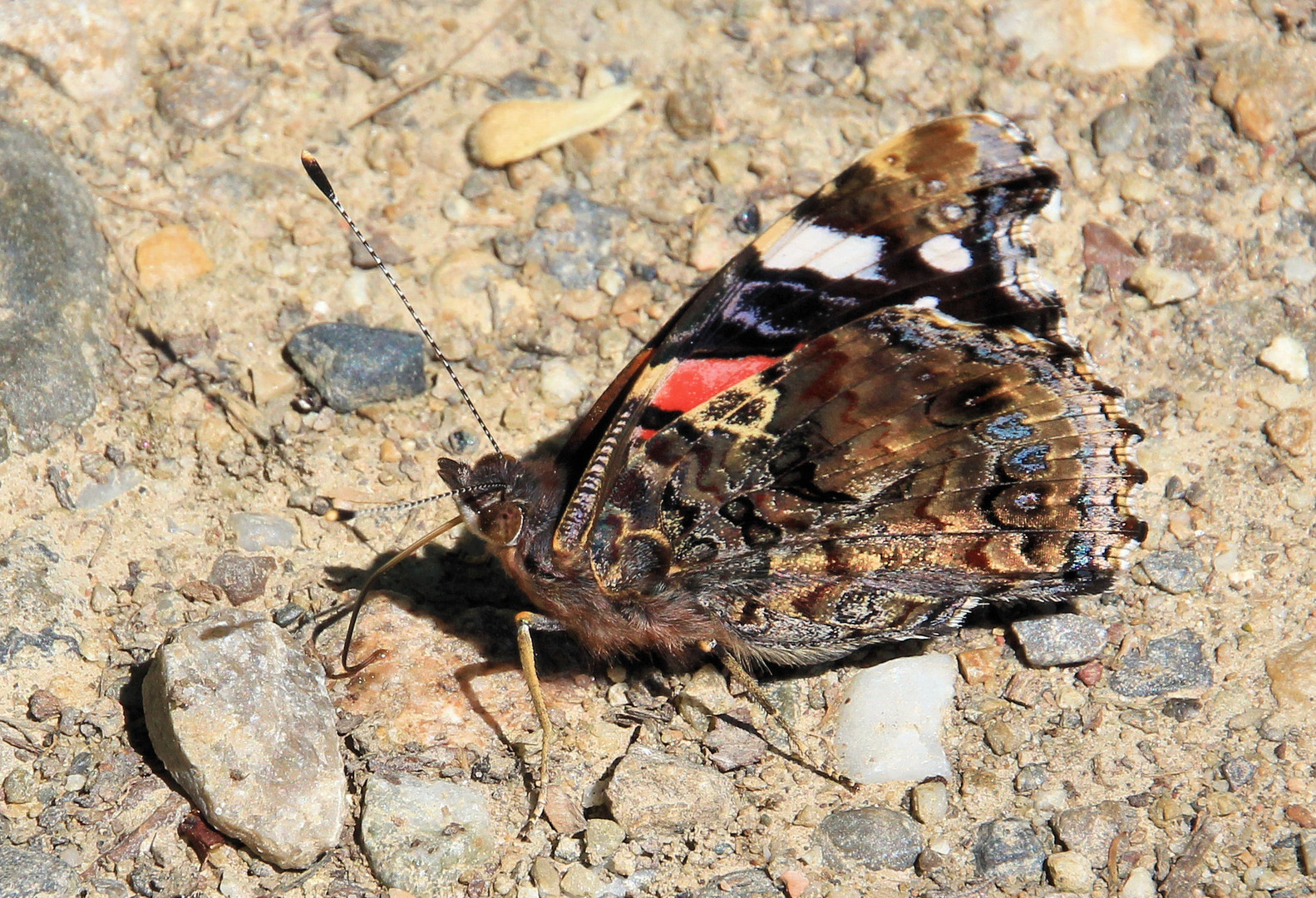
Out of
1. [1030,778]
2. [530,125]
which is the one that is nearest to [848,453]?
[1030,778]

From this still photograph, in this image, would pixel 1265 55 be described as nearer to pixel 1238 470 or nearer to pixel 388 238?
pixel 1238 470

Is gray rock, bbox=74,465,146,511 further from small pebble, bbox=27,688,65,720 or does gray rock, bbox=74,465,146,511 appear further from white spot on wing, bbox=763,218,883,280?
white spot on wing, bbox=763,218,883,280

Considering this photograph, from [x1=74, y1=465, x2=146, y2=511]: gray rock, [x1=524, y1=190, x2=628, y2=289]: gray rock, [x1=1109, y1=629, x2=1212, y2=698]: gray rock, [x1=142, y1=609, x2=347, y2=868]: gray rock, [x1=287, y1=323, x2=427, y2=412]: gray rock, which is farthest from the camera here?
[x1=524, y1=190, x2=628, y2=289]: gray rock

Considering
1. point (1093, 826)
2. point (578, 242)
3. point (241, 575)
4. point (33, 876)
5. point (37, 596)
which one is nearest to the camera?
point (33, 876)

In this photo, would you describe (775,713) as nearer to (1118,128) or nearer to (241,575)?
(241,575)

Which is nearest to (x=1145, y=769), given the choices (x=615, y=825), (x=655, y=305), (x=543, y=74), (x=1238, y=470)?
(x=1238, y=470)

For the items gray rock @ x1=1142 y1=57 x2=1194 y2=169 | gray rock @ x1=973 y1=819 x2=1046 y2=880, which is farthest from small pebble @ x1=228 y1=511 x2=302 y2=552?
gray rock @ x1=1142 y1=57 x2=1194 y2=169
